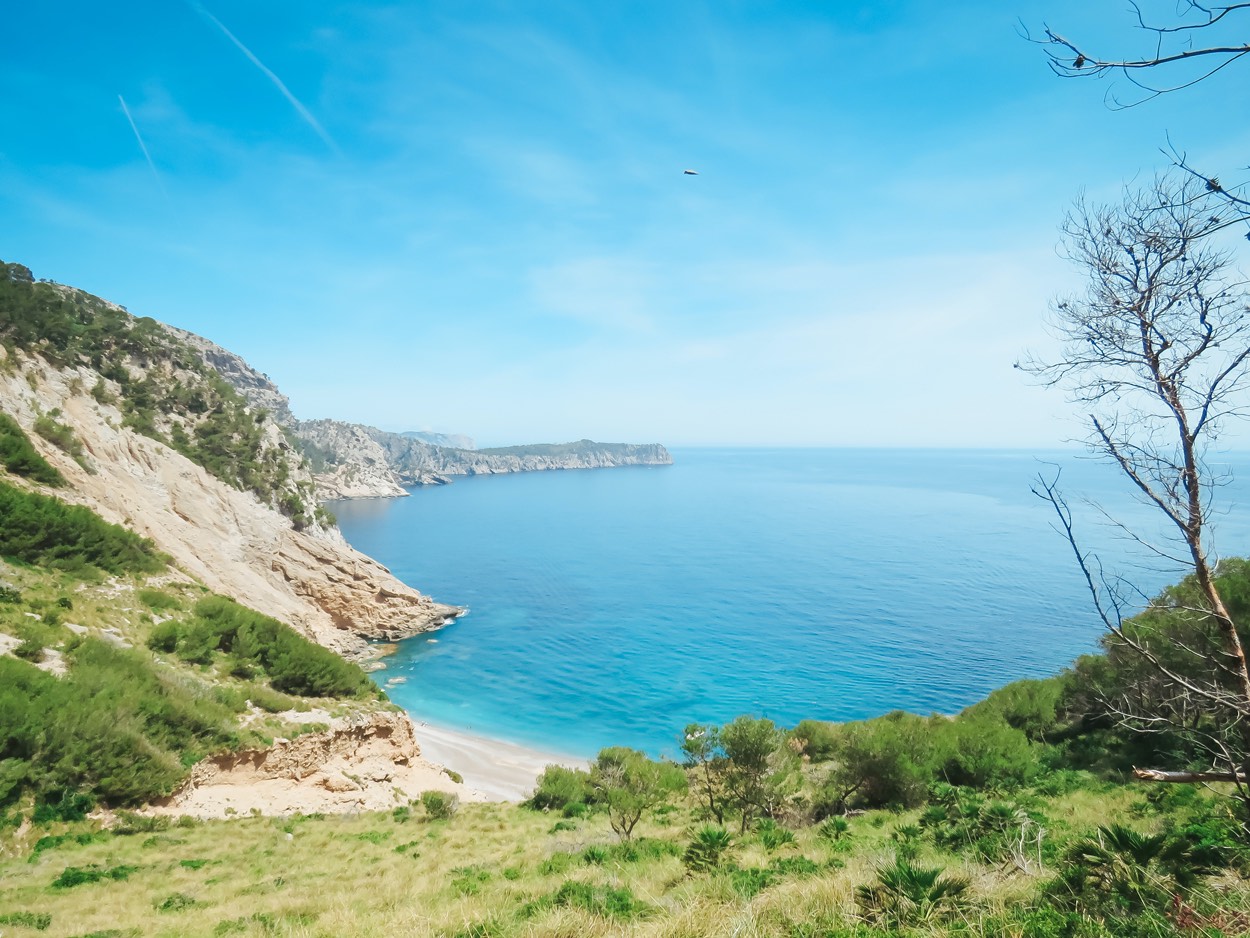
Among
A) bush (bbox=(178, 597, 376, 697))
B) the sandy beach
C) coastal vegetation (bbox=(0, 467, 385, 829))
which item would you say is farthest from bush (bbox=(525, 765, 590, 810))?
bush (bbox=(178, 597, 376, 697))

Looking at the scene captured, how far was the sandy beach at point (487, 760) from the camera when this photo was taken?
2395cm

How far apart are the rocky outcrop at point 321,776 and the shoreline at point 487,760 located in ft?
7.49

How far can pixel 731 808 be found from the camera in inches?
616

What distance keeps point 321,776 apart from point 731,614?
1381 inches

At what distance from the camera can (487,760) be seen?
89.0ft

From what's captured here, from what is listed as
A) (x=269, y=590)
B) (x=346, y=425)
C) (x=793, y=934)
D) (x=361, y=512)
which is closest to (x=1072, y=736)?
(x=793, y=934)

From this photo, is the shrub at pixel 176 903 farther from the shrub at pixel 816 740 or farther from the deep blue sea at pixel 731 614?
the shrub at pixel 816 740

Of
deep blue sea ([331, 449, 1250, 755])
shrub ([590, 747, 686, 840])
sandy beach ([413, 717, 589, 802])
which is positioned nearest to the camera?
shrub ([590, 747, 686, 840])

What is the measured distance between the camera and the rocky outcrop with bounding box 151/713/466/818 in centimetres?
1583

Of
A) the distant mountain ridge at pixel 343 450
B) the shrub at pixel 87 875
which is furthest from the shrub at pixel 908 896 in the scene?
the distant mountain ridge at pixel 343 450

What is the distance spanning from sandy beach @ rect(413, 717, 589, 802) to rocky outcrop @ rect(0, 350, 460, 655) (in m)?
11.8

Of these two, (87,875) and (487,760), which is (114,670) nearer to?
(87,875)

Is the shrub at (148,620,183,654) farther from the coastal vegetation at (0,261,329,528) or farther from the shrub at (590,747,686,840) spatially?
the coastal vegetation at (0,261,329,528)

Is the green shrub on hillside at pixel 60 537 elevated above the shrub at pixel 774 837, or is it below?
above
